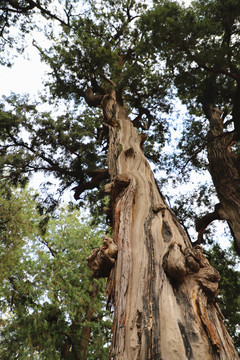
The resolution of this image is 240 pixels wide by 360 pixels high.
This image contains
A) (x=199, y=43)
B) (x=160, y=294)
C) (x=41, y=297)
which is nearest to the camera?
(x=160, y=294)

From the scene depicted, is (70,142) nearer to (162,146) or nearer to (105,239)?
(162,146)

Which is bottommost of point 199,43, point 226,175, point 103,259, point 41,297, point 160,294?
point 160,294

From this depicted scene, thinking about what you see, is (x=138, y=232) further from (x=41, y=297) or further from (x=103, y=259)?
(x=41, y=297)

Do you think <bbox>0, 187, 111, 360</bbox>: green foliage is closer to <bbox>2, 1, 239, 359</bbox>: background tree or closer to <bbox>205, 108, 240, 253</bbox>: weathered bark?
<bbox>2, 1, 239, 359</bbox>: background tree

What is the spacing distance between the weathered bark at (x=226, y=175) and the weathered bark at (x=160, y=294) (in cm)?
307

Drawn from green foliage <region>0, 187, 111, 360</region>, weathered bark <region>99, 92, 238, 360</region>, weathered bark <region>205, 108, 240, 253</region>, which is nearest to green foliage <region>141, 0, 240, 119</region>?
weathered bark <region>205, 108, 240, 253</region>

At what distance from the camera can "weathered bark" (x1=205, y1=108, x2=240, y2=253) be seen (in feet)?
16.3

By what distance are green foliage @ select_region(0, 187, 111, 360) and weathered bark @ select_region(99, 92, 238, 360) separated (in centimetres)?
523

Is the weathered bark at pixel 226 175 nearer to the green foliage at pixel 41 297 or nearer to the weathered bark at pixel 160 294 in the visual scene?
the weathered bark at pixel 160 294

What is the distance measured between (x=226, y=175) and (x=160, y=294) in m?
4.59

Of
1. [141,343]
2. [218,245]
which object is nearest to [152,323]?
[141,343]

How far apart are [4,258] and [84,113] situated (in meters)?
5.48

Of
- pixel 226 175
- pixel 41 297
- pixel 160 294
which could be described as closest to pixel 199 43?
pixel 226 175

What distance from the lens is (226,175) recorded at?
552 centimetres
